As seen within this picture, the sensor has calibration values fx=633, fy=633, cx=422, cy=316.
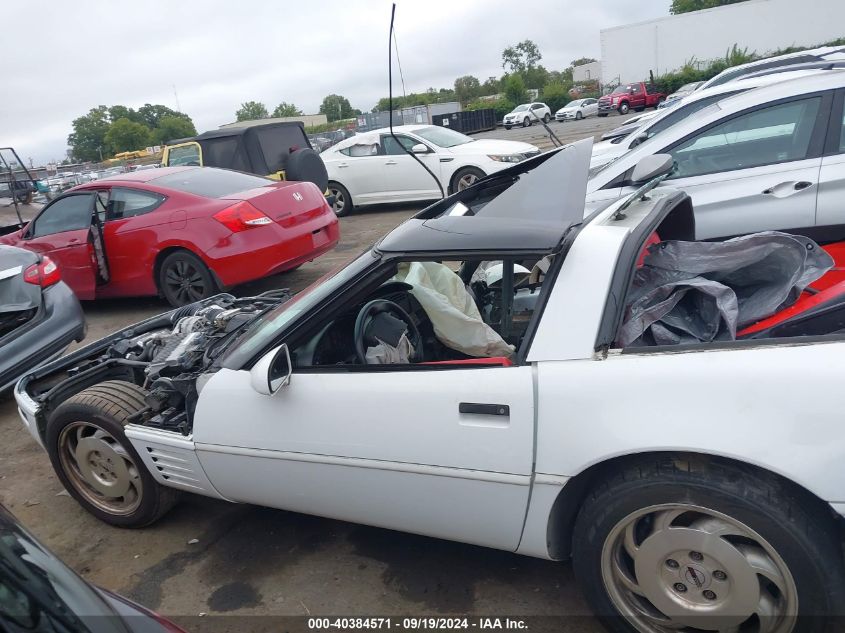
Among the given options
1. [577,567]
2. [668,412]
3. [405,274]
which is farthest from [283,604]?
A: [668,412]

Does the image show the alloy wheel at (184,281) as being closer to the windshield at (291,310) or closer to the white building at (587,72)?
the windshield at (291,310)

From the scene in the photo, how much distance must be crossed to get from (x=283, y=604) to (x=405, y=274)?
1.40m

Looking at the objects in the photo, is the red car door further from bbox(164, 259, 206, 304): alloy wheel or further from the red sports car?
bbox(164, 259, 206, 304): alloy wheel

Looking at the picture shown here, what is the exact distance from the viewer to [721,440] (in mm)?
1689

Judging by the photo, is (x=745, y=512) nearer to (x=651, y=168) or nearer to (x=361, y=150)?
(x=651, y=168)

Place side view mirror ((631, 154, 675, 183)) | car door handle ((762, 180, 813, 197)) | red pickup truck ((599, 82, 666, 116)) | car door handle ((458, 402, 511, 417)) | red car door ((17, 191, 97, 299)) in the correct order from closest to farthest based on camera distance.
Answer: car door handle ((458, 402, 511, 417))
side view mirror ((631, 154, 675, 183))
car door handle ((762, 180, 813, 197))
red car door ((17, 191, 97, 299))
red pickup truck ((599, 82, 666, 116))

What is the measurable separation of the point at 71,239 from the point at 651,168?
595 cm

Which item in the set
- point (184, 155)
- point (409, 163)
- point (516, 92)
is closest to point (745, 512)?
point (409, 163)

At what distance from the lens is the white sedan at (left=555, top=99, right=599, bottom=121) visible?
129 feet

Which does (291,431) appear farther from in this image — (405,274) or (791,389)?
(791,389)

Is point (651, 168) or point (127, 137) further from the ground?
point (127, 137)

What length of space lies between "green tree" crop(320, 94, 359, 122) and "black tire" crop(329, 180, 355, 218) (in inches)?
3605

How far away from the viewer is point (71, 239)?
21.6 feet

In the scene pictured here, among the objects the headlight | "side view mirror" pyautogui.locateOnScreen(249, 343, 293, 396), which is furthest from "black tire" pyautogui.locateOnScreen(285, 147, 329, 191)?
"side view mirror" pyautogui.locateOnScreen(249, 343, 293, 396)
